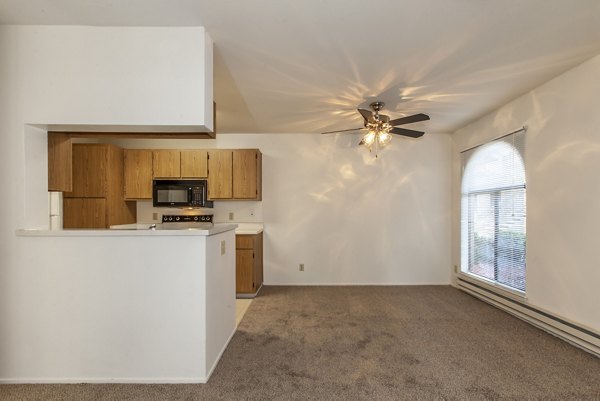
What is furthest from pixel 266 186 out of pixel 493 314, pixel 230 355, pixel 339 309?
pixel 493 314

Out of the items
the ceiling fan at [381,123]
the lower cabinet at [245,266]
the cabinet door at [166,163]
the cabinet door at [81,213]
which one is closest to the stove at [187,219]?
the cabinet door at [166,163]

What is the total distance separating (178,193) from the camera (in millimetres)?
4941

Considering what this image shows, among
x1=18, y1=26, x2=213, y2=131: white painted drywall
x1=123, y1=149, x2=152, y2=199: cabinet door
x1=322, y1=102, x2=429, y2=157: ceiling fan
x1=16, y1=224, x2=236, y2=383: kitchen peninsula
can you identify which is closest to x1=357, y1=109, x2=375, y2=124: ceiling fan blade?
x1=322, y1=102, x2=429, y2=157: ceiling fan

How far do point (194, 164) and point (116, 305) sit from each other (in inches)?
117

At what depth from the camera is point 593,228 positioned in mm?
2875

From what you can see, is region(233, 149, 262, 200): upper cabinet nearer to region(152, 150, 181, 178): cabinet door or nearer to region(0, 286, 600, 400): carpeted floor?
region(152, 150, 181, 178): cabinet door

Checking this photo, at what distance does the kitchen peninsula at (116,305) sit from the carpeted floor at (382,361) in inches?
5.3

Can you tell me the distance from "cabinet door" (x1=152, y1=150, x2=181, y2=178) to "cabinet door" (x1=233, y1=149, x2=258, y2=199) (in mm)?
838

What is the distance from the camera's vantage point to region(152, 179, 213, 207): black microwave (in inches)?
193

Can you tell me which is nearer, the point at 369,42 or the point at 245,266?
the point at 369,42

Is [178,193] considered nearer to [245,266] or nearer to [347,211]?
[245,266]

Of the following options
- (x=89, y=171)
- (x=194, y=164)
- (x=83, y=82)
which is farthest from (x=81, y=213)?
(x=83, y=82)

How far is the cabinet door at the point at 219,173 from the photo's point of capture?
5.05 m

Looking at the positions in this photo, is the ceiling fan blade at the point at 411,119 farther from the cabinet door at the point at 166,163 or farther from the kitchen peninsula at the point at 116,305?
the cabinet door at the point at 166,163
